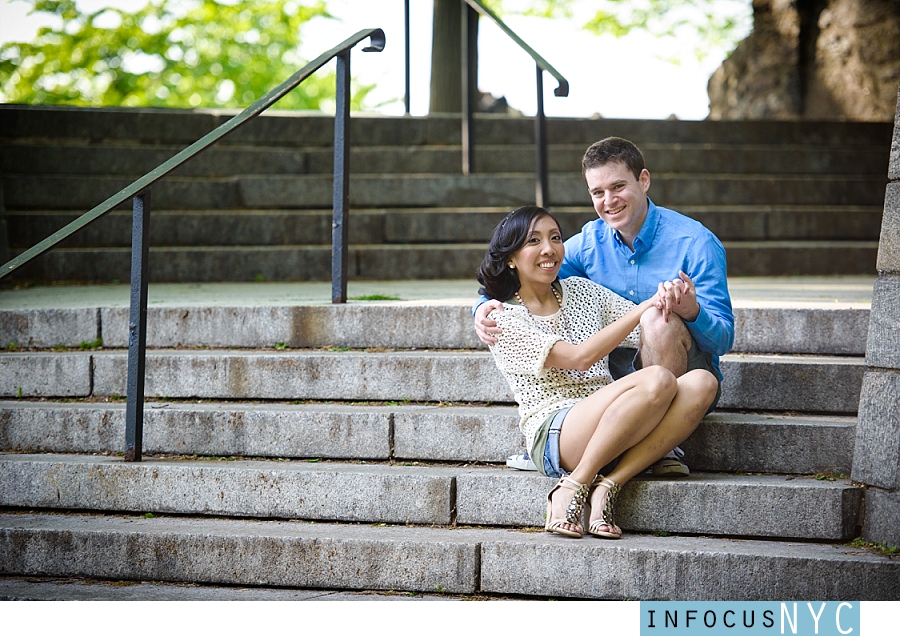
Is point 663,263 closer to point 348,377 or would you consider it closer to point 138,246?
point 348,377

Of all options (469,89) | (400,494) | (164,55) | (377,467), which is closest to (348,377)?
(377,467)

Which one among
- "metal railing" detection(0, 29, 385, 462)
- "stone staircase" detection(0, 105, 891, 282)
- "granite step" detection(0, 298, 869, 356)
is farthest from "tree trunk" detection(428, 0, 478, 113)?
"metal railing" detection(0, 29, 385, 462)

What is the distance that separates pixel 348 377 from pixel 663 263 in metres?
1.39

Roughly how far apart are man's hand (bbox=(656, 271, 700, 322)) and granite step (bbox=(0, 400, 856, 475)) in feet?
1.83

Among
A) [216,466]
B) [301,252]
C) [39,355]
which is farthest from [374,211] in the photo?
[216,466]

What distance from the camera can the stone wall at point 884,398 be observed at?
2.91m

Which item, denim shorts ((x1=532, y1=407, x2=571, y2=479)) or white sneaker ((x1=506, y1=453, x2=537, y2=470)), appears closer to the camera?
denim shorts ((x1=532, y1=407, x2=571, y2=479))

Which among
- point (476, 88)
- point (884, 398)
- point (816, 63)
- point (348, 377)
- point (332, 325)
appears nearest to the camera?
point (884, 398)

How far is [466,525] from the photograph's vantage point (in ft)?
10.4

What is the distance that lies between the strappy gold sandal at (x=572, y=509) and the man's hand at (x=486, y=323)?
0.53 meters

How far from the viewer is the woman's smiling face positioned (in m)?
3.05

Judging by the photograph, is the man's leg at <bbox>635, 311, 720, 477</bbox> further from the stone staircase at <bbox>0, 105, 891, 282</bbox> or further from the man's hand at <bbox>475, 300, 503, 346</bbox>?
the stone staircase at <bbox>0, 105, 891, 282</bbox>

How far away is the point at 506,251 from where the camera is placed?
3.08 m

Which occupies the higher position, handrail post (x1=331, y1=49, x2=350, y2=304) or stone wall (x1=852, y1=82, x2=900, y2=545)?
handrail post (x1=331, y1=49, x2=350, y2=304)
